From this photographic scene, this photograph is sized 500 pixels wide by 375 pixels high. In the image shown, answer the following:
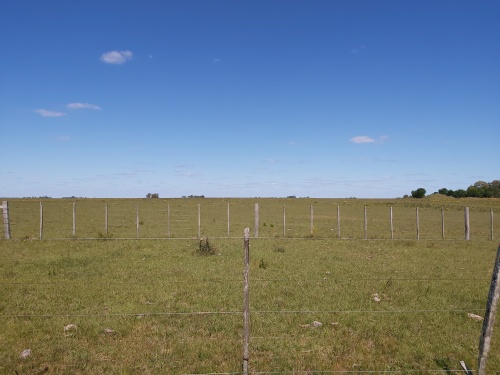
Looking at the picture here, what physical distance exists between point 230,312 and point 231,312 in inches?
8.4

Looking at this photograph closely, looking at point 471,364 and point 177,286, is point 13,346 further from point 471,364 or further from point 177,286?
point 471,364

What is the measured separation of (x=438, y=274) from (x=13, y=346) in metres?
13.3

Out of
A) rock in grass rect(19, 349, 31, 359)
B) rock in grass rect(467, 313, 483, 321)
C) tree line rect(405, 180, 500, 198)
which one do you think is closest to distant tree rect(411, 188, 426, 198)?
tree line rect(405, 180, 500, 198)

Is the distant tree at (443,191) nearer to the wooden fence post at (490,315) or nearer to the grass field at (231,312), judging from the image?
the grass field at (231,312)

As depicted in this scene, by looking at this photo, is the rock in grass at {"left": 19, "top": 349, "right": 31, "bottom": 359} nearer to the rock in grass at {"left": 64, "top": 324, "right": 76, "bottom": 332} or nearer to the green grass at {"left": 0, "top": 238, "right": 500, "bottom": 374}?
the green grass at {"left": 0, "top": 238, "right": 500, "bottom": 374}

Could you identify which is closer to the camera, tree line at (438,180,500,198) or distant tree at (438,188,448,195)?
tree line at (438,180,500,198)

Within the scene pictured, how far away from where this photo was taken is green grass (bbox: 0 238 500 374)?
641cm

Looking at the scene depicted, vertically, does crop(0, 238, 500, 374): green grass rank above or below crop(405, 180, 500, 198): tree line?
below

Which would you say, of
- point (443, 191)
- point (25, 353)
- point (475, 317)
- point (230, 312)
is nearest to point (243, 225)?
point (230, 312)

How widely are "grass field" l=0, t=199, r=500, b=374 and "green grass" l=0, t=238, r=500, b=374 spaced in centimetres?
3

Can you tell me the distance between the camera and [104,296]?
10.2 metres

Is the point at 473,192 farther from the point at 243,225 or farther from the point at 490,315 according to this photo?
the point at 490,315

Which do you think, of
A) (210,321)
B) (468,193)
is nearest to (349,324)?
(210,321)

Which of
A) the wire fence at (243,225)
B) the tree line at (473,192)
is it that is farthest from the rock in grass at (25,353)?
the tree line at (473,192)
